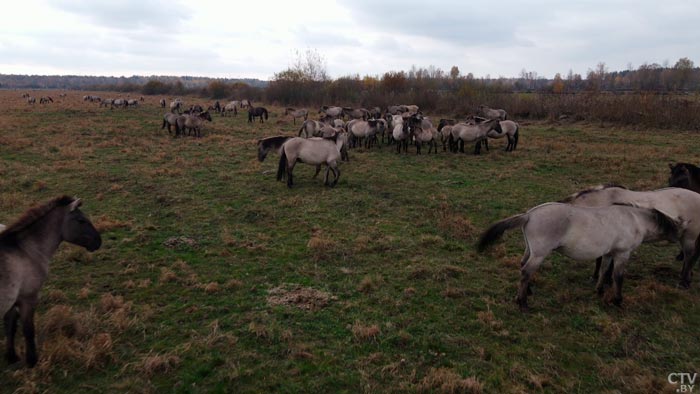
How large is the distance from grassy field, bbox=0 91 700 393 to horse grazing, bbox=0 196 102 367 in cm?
37

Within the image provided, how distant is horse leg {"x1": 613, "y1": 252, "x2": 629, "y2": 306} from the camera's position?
5219mm

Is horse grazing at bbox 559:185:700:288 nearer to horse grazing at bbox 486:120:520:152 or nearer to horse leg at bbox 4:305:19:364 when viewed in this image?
horse leg at bbox 4:305:19:364

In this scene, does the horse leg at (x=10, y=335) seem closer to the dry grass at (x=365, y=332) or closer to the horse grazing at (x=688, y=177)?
the dry grass at (x=365, y=332)

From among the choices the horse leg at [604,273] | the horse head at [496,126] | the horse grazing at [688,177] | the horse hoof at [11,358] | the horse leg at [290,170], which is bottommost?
the horse hoof at [11,358]

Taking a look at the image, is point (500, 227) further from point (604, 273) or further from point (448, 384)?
point (448, 384)

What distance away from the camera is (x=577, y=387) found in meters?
3.85

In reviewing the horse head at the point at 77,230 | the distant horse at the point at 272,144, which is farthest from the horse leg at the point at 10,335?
the distant horse at the point at 272,144

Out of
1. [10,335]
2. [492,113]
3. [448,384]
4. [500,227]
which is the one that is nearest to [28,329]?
[10,335]

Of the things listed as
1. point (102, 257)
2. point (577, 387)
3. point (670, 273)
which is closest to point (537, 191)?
point (670, 273)

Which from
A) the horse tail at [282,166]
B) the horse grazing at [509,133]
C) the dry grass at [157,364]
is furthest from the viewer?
the horse grazing at [509,133]

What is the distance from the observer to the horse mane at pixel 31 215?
403 cm

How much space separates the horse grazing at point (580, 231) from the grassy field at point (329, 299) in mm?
658

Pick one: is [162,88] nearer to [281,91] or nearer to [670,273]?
[281,91]

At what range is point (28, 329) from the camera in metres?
3.82
